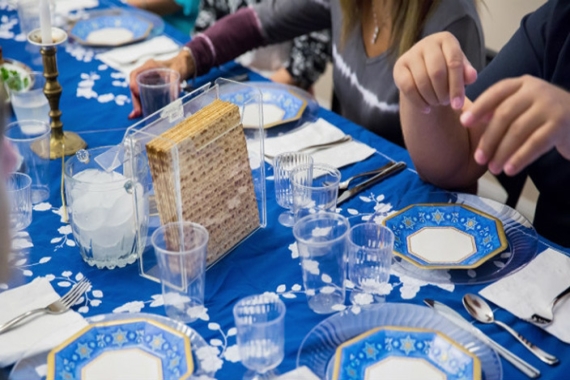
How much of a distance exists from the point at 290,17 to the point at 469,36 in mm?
562

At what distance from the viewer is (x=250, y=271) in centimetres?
121

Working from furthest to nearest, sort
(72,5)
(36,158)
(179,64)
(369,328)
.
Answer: (72,5) → (179,64) → (36,158) → (369,328)

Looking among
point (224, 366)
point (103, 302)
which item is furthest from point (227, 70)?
point (224, 366)

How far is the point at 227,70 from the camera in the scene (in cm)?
196

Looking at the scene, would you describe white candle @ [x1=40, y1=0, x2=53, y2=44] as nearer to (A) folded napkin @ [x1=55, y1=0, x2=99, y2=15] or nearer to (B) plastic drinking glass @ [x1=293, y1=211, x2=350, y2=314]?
(B) plastic drinking glass @ [x1=293, y1=211, x2=350, y2=314]

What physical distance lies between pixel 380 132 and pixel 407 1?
1.12 ft

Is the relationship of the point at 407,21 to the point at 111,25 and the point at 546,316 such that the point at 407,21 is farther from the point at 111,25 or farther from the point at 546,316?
the point at 111,25

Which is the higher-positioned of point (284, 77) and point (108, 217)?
point (108, 217)

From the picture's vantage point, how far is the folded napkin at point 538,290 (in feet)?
3.57

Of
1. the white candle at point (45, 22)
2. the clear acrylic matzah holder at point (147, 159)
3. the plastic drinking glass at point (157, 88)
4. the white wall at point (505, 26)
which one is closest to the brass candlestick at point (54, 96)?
the white candle at point (45, 22)

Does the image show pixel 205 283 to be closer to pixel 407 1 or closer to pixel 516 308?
pixel 516 308

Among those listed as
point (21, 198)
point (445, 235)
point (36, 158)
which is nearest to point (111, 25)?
point (36, 158)

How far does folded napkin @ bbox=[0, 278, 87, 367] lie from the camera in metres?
1.03

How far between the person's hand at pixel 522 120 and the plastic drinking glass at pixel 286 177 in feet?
1.18
